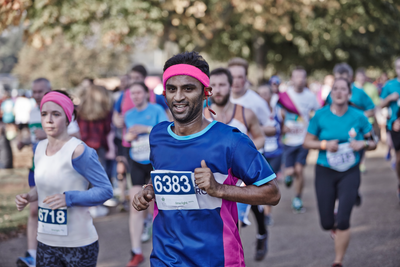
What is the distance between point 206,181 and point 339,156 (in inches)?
121

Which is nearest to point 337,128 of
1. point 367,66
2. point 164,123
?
point 164,123

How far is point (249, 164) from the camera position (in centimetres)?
264

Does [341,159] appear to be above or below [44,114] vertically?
below

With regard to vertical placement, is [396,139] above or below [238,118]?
below

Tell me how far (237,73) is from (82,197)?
2.94 meters

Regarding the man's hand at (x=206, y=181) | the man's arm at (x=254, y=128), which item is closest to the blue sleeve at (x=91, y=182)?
the man's hand at (x=206, y=181)

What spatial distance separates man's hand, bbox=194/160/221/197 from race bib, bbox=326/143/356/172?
2.98 meters

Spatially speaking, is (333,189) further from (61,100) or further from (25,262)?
(25,262)

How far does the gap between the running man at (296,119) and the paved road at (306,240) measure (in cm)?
78

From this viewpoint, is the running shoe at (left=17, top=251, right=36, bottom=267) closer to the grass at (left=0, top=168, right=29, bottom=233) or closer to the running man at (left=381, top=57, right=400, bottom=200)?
the grass at (left=0, top=168, right=29, bottom=233)

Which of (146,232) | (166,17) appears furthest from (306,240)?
(166,17)

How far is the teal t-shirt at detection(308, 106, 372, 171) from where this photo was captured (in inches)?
205

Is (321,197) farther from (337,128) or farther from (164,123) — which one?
(164,123)

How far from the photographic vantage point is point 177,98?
273 cm
